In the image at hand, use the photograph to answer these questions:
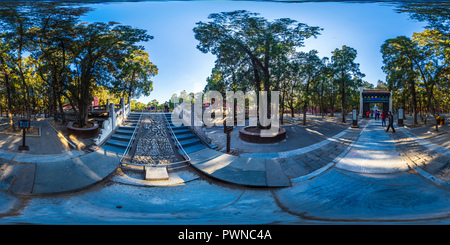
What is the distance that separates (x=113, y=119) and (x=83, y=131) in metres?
0.29

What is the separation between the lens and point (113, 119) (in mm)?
1605

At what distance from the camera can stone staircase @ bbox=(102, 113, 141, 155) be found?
143cm

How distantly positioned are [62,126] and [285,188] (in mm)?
2014

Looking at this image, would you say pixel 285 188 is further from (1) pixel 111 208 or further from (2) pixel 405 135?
(1) pixel 111 208

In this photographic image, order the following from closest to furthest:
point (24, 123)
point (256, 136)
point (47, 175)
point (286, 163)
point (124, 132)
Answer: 1. point (47, 175)
2. point (24, 123)
3. point (286, 163)
4. point (124, 132)
5. point (256, 136)

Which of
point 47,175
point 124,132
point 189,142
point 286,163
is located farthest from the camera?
point 189,142

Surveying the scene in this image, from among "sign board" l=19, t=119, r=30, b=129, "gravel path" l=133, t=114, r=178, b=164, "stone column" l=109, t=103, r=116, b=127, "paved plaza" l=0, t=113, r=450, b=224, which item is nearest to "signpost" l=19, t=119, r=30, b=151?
"sign board" l=19, t=119, r=30, b=129

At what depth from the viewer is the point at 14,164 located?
1.03 m

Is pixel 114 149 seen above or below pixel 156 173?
above

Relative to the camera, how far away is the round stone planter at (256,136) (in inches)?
67.8

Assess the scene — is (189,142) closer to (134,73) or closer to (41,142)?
(134,73)

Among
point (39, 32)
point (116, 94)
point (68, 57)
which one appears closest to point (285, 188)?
point (116, 94)

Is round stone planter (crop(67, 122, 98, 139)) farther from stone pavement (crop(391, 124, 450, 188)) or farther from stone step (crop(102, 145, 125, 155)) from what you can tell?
stone pavement (crop(391, 124, 450, 188))

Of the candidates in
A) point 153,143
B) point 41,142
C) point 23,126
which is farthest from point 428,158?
point 23,126
